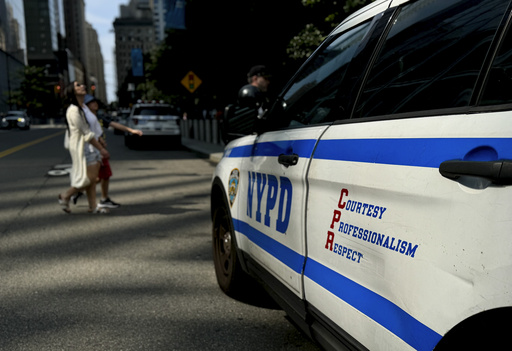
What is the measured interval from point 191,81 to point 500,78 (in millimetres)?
19521

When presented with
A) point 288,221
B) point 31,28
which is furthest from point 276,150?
point 31,28

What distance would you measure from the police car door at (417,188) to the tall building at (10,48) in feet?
277

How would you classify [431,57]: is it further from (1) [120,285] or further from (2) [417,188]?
(1) [120,285]

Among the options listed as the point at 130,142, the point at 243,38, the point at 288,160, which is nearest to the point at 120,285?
the point at 288,160

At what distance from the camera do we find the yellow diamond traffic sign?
20.4 metres

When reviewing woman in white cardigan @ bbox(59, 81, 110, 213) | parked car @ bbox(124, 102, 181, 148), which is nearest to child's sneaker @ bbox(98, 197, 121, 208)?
woman in white cardigan @ bbox(59, 81, 110, 213)

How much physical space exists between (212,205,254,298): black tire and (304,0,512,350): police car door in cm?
141

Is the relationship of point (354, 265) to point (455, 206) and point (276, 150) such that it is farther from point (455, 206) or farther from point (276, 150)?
point (276, 150)

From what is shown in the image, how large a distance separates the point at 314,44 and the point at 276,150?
9183mm

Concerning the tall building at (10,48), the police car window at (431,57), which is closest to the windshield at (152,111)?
the police car window at (431,57)

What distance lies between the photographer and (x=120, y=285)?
14.0 ft

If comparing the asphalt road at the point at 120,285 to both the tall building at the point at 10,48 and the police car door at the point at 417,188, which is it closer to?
the police car door at the point at 417,188

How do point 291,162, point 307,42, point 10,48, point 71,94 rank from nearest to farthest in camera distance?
point 291,162 < point 71,94 < point 307,42 < point 10,48

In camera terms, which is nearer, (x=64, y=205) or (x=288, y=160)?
(x=288, y=160)
